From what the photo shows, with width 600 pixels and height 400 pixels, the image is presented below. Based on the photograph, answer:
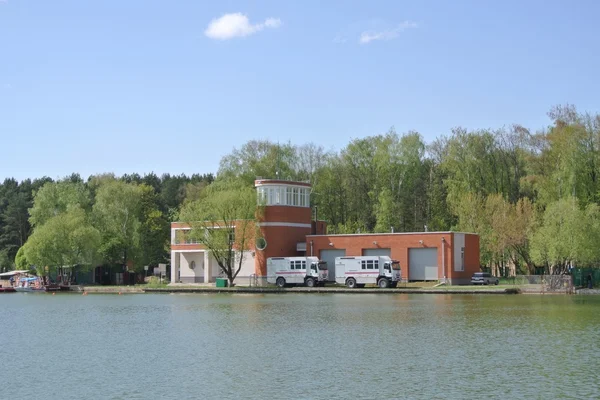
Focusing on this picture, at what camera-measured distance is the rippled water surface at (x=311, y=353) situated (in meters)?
22.5

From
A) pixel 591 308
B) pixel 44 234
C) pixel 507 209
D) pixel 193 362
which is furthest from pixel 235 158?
pixel 193 362

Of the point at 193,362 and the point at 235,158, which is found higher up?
the point at 235,158

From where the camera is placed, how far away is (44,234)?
8406 cm

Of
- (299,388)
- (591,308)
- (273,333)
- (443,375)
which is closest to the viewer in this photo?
(299,388)

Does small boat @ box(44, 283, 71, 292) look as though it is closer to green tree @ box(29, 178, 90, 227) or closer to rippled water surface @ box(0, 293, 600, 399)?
green tree @ box(29, 178, 90, 227)

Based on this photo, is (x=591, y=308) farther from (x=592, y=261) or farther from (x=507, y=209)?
(x=507, y=209)

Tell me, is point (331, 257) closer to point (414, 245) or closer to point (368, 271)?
point (368, 271)

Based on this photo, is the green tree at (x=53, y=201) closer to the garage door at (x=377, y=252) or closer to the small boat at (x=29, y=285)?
the small boat at (x=29, y=285)

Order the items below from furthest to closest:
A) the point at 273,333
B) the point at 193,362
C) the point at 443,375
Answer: the point at 273,333, the point at 193,362, the point at 443,375

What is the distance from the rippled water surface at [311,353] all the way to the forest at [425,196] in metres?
→ 29.1

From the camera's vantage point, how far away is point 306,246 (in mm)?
81812

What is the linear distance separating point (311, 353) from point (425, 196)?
70.9 m

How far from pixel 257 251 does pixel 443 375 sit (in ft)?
191

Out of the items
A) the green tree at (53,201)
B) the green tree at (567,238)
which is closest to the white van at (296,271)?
the green tree at (567,238)
